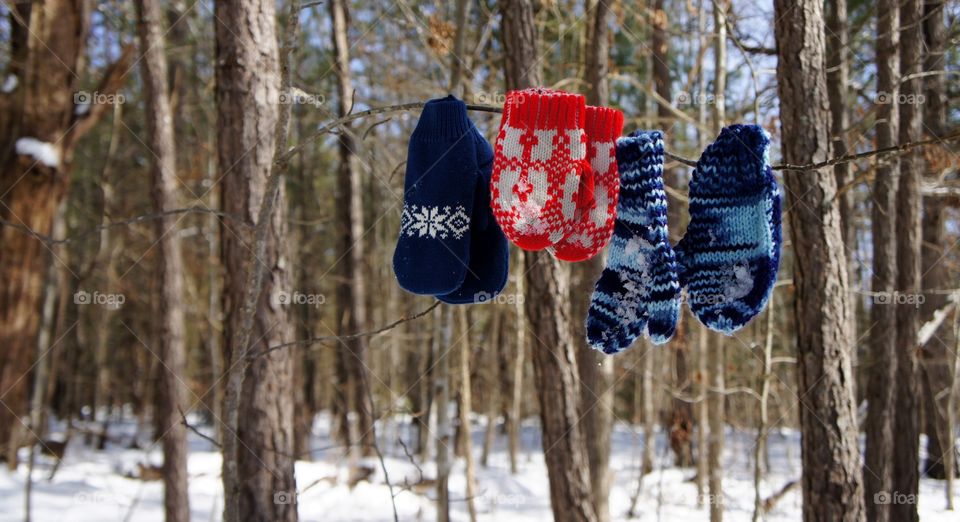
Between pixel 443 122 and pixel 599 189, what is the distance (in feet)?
1.64

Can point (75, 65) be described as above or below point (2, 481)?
above

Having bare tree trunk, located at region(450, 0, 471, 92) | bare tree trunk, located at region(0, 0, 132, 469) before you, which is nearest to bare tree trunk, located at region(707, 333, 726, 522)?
bare tree trunk, located at region(450, 0, 471, 92)

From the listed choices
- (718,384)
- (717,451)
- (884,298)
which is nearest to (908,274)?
(884,298)

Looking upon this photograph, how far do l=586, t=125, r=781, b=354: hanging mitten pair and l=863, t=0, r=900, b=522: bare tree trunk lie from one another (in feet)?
10.6

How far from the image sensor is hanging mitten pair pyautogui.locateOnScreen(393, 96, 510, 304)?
218 centimetres

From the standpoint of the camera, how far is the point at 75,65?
24.5 ft

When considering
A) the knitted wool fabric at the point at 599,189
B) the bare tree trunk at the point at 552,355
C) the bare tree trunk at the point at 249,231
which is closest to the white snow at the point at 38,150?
the bare tree trunk at the point at 249,231

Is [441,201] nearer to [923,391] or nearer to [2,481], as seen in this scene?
[923,391]

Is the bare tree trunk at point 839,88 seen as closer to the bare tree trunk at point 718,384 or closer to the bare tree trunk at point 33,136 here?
the bare tree trunk at point 718,384

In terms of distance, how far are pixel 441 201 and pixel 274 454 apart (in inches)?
85.2

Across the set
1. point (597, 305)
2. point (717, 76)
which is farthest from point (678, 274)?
point (717, 76)

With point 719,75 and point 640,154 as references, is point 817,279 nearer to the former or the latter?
point 640,154

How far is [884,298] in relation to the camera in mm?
5059

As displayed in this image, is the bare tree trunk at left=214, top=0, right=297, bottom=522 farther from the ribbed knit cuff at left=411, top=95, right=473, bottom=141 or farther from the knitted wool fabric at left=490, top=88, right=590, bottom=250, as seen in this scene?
the knitted wool fabric at left=490, top=88, right=590, bottom=250
